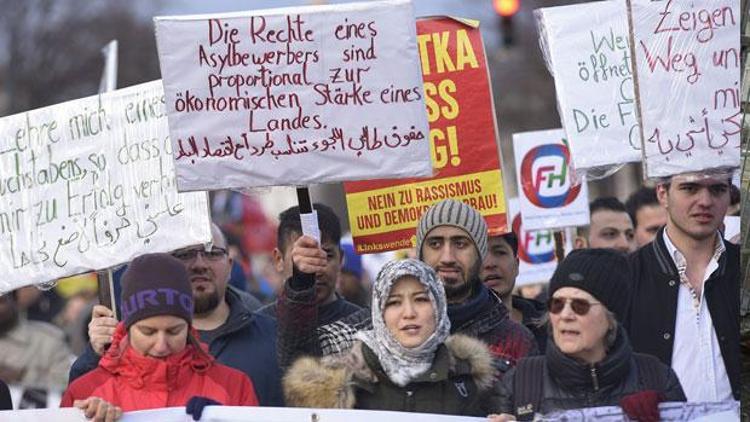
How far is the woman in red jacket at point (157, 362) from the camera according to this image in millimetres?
6676

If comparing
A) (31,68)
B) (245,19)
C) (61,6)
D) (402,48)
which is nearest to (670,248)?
A: (402,48)

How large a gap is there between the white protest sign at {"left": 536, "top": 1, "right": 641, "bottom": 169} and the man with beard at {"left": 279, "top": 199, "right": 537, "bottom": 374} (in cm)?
131

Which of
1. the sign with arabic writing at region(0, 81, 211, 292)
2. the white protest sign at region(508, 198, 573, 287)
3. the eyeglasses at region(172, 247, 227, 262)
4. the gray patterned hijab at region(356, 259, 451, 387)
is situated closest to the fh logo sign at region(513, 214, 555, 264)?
the white protest sign at region(508, 198, 573, 287)

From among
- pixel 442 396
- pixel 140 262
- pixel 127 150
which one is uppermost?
pixel 127 150

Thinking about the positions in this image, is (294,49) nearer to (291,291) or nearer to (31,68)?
(291,291)

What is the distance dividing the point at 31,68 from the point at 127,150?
3411 centimetres

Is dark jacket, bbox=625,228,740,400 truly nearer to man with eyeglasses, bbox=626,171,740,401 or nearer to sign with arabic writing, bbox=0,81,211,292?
man with eyeglasses, bbox=626,171,740,401

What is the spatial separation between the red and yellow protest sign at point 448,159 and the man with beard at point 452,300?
1036 mm

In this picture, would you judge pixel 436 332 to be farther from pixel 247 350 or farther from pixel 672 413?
pixel 247 350

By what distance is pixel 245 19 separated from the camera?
7.44 m

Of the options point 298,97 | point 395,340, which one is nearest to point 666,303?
point 395,340

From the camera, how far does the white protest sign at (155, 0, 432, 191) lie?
739 cm

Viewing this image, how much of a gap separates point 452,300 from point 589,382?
110cm

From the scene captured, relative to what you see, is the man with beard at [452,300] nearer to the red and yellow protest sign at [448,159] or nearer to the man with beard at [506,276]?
the man with beard at [506,276]
